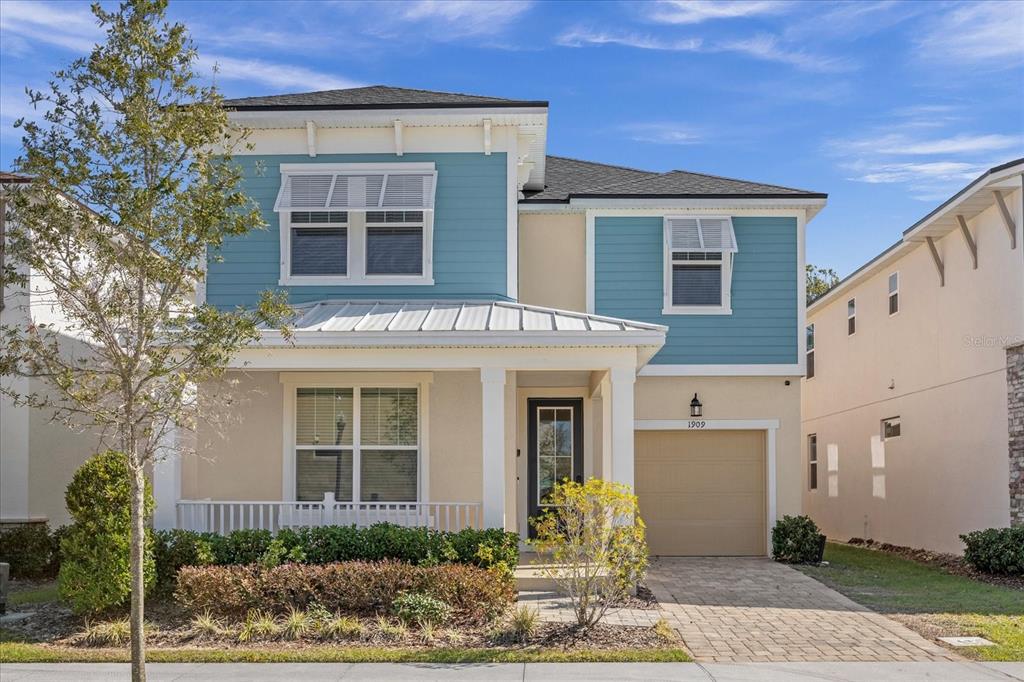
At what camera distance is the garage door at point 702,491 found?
56.5ft

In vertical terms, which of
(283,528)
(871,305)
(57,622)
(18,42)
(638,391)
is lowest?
(57,622)

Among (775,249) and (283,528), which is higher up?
(775,249)

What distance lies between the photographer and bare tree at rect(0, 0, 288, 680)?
736 cm

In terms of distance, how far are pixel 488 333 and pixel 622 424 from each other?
199 centimetres

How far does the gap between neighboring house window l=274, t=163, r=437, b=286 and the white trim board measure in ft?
14.9

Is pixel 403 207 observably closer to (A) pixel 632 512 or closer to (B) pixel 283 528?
(B) pixel 283 528

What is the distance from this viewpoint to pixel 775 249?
55.0 feet

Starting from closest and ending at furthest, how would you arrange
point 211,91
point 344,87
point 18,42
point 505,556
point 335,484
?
point 211,91, point 505,556, point 18,42, point 335,484, point 344,87

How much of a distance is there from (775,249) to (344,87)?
765 centimetres

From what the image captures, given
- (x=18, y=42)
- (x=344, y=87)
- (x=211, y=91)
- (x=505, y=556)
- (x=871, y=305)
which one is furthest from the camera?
(x=871, y=305)

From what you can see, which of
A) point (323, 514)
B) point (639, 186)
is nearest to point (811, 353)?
point (639, 186)

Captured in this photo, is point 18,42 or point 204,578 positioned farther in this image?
point 18,42

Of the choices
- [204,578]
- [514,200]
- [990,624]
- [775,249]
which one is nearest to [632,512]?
[990,624]

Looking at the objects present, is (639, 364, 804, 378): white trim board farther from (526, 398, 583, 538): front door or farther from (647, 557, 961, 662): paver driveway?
(647, 557, 961, 662): paver driveway
